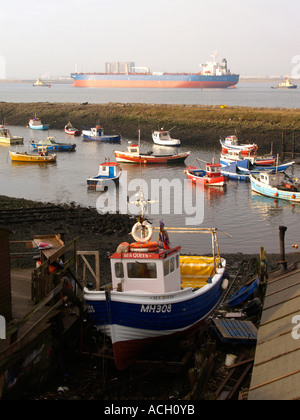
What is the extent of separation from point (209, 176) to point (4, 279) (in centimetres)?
3155

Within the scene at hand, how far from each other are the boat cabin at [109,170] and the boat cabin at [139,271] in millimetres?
27622

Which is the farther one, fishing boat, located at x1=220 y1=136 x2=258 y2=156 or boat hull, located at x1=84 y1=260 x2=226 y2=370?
fishing boat, located at x1=220 y1=136 x2=258 y2=156

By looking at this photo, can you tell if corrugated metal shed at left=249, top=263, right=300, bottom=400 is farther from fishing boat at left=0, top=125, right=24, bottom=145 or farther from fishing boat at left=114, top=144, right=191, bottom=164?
fishing boat at left=0, top=125, right=24, bottom=145

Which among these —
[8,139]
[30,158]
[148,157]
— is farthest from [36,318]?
[8,139]

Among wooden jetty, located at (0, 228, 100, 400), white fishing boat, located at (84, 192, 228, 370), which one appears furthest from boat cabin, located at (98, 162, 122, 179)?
white fishing boat, located at (84, 192, 228, 370)

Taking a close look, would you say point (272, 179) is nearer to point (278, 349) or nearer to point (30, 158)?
point (30, 158)

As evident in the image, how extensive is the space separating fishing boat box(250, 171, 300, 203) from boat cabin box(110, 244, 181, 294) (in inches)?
899

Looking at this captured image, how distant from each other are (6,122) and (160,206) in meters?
69.7

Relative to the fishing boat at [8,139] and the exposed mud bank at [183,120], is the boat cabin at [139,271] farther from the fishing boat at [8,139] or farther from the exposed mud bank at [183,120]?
the fishing boat at [8,139]

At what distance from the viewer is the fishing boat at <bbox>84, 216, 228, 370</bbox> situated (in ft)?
39.5

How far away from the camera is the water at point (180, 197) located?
84.9 feet

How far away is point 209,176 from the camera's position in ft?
135

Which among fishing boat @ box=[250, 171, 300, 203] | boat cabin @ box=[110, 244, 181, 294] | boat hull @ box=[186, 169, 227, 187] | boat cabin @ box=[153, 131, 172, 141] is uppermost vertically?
boat cabin @ box=[110, 244, 181, 294]
